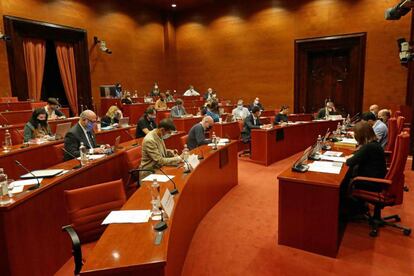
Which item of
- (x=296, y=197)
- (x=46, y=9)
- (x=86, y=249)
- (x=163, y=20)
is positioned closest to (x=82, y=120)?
(x=86, y=249)

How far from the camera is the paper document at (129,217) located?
2137 millimetres

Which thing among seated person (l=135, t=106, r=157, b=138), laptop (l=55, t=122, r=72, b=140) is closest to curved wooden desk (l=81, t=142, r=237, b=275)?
seated person (l=135, t=106, r=157, b=138)

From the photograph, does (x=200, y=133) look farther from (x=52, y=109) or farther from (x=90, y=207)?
(x=52, y=109)

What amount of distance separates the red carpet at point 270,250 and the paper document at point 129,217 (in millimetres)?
927

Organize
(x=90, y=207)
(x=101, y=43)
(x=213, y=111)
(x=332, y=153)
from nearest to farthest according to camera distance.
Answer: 1. (x=90, y=207)
2. (x=332, y=153)
3. (x=213, y=111)
4. (x=101, y=43)

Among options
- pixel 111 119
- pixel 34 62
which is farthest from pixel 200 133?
pixel 34 62

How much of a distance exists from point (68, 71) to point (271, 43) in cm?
709

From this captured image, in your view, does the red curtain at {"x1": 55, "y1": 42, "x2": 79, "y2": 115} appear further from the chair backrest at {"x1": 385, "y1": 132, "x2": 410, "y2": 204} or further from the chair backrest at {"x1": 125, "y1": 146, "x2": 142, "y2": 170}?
the chair backrest at {"x1": 385, "y1": 132, "x2": 410, "y2": 204}

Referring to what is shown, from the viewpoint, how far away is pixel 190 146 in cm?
515

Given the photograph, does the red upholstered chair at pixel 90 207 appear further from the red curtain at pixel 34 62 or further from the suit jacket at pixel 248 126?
the red curtain at pixel 34 62

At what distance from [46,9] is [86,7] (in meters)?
1.49

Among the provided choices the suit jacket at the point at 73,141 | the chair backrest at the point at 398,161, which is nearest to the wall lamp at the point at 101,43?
the suit jacket at the point at 73,141

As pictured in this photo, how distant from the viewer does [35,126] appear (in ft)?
17.1

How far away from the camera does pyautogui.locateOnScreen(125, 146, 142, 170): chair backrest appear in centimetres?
400
